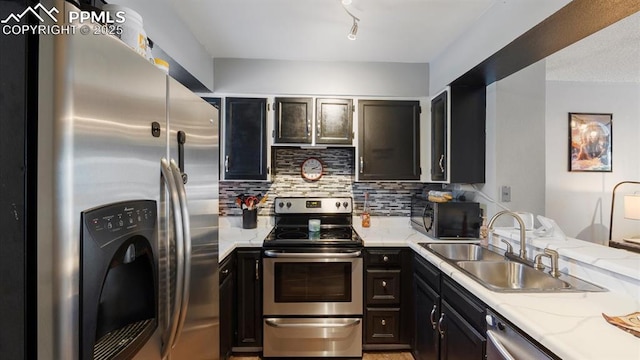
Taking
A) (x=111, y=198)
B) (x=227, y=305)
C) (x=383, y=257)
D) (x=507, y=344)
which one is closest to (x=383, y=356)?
(x=383, y=257)

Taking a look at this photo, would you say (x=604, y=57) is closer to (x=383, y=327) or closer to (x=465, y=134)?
(x=465, y=134)

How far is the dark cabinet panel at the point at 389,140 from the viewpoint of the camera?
2.63 metres

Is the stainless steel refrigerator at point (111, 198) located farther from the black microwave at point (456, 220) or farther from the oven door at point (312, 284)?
the black microwave at point (456, 220)

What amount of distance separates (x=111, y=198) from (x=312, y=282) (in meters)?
1.78

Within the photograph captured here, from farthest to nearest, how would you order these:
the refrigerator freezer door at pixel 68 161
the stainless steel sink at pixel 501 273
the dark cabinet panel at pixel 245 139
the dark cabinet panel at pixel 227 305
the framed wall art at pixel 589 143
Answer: the framed wall art at pixel 589 143 < the dark cabinet panel at pixel 245 139 < the dark cabinet panel at pixel 227 305 < the stainless steel sink at pixel 501 273 < the refrigerator freezer door at pixel 68 161

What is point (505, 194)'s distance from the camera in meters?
2.18

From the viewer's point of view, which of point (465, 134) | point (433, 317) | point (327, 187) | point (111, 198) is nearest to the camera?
point (111, 198)

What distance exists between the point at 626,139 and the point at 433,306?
3310 millimetres

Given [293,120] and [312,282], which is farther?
[293,120]

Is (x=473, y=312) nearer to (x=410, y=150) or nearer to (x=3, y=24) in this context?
(x=410, y=150)

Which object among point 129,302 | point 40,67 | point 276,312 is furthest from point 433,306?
point 40,67

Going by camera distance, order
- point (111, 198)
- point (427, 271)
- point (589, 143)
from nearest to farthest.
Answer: point (111, 198) < point (427, 271) < point (589, 143)

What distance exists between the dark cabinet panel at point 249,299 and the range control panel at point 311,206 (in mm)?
587

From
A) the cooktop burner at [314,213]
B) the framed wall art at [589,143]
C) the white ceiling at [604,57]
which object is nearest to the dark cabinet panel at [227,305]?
the cooktop burner at [314,213]
